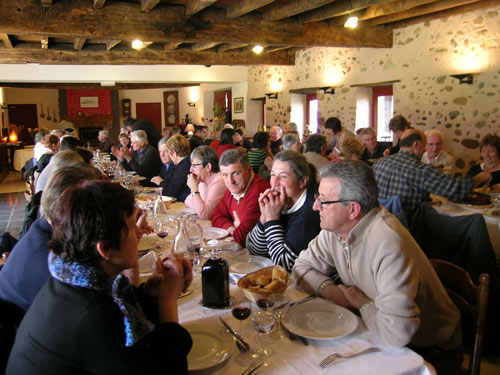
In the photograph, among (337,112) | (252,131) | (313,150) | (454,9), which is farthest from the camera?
(252,131)

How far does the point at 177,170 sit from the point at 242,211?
1.92 meters

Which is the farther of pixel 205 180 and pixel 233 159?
pixel 205 180

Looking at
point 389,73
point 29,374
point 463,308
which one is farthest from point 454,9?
point 29,374

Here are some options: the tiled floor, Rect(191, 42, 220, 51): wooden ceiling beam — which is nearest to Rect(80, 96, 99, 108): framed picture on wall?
the tiled floor

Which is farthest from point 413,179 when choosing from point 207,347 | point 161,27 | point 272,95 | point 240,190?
point 272,95

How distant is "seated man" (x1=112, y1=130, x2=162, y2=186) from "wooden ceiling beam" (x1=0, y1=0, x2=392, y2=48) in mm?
1457

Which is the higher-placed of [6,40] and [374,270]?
[6,40]

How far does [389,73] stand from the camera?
24.2ft

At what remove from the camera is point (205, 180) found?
3.66m

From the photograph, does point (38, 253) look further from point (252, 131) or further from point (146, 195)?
point (252, 131)

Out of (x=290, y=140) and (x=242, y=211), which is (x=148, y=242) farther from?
(x=290, y=140)

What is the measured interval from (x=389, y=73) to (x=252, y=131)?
5.21 m

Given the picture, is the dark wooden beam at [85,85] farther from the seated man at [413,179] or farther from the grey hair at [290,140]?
the seated man at [413,179]

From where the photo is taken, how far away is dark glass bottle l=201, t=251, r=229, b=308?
163 cm
